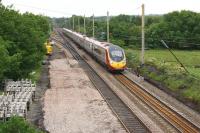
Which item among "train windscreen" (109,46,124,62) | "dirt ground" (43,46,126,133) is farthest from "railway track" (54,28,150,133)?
"train windscreen" (109,46,124,62)

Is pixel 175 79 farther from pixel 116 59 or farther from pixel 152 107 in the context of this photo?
pixel 116 59

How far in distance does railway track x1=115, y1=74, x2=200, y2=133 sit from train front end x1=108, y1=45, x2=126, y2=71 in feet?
18.4

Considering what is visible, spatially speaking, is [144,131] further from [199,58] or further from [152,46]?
[152,46]

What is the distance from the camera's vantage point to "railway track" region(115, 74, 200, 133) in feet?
84.2

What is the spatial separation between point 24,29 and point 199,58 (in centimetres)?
3840

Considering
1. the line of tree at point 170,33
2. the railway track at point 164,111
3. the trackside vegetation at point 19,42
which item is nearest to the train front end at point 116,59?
the railway track at point 164,111

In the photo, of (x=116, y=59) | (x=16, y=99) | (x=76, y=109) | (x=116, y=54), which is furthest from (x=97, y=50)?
(x=16, y=99)

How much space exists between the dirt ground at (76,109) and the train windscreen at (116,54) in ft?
13.5

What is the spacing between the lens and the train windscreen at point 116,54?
157 feet

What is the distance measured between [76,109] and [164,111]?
5538 mm

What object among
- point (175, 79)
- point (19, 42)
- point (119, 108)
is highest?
point (19, 42)

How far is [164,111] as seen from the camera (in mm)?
29797

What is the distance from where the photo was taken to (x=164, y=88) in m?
38.2

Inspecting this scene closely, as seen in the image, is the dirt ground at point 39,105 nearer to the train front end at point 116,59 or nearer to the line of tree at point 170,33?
the train front end at point 116,59
